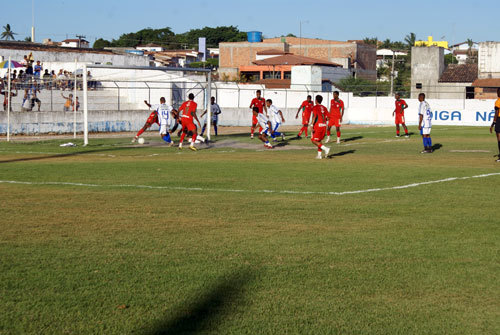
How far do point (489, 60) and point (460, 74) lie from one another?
585 centimetres

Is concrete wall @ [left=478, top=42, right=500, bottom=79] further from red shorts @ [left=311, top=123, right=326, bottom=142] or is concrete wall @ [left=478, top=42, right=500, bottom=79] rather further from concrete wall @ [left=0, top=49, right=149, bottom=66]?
red shorts @ [left=311, top=123, right=326, bottom=142]

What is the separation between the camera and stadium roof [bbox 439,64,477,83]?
240ft

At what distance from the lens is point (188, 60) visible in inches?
4742

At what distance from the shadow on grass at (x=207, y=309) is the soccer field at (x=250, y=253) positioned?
18 millimetres

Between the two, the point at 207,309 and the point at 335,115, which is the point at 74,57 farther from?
the point at 207,309

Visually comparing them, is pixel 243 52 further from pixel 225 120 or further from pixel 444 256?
pixel 444 256

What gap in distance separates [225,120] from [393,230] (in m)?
35.6

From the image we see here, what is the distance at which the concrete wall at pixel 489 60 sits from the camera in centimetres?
6844

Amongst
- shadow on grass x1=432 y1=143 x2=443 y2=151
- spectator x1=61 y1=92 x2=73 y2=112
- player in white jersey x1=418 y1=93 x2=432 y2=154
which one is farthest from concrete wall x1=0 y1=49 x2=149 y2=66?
player in white jersey x1=418 y1=93 x2=432 y2=154

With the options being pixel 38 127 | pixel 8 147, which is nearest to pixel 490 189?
pixel 8 147

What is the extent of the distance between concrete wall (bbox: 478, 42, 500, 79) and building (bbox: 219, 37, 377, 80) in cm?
2398

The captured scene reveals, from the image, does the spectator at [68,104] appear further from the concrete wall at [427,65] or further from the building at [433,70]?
the concrete wall at [427,65]

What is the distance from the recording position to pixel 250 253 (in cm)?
745

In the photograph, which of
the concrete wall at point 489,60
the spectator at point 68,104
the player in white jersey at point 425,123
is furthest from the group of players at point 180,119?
the concrete wall at point 489,60
